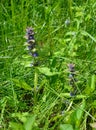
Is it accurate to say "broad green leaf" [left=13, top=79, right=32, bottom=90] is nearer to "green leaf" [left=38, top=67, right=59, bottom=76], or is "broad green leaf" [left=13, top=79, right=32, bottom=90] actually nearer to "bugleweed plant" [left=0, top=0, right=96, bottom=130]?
"bugleweed plant" [left=0, top=0, right=96, bottom=130]

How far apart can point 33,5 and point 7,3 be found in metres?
0.21

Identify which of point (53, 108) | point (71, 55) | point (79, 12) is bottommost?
point (53, 108)

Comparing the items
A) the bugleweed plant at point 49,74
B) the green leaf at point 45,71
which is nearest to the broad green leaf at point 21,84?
the bugleweed plant at point 49,74

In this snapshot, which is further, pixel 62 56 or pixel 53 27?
pixel 53 27

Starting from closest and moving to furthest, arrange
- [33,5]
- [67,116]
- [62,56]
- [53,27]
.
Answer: [67,116] < [62,56] < [53,27] < [33,5]

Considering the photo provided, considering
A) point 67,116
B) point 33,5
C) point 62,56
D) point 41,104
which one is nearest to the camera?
point 67,116

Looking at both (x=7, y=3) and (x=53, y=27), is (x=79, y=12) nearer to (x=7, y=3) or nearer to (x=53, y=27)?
(x=53, y=27)

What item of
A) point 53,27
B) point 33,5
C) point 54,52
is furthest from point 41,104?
point 33,5

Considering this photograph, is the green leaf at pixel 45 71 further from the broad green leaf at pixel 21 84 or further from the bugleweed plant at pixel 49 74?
the broad green leaf at pixel 21 84

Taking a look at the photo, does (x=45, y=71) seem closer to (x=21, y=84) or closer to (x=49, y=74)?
(x=49, y=74)

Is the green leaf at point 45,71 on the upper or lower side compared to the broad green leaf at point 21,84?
upper

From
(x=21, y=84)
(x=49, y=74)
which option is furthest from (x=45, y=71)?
(x=21, y=84)

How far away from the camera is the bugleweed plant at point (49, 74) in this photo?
1497 mm

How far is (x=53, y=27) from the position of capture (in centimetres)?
213
